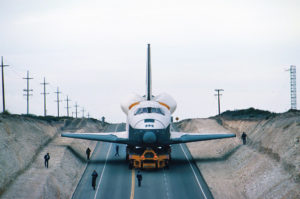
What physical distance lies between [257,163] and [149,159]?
10.9 metres

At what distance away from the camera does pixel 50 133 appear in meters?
61.5

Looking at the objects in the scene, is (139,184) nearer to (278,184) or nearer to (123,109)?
(278,184)

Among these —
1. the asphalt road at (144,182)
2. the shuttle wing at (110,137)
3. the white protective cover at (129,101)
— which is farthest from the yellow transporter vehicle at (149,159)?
the white protective cover at (129,101)

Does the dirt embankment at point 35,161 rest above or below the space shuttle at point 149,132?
below

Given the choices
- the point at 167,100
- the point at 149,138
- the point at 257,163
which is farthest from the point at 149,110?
the point at 257,163

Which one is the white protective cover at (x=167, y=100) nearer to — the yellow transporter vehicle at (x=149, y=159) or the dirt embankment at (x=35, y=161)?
the yellow transporter vehicle at (x=149, y=159)

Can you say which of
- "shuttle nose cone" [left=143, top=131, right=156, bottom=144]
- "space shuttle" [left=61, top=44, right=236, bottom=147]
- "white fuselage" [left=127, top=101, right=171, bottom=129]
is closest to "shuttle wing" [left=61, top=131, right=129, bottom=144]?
"space shuttle" [left=61, top=44, right=236, bottom=147]

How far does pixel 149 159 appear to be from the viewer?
39.6m

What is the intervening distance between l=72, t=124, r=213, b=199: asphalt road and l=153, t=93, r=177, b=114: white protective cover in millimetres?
8192

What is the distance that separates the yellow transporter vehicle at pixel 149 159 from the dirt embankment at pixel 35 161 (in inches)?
246

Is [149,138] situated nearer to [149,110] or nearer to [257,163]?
[149,110]

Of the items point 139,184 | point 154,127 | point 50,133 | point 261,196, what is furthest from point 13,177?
point 50,133

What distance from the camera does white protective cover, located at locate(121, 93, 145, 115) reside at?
51781mm

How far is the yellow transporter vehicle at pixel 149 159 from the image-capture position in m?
39.6
